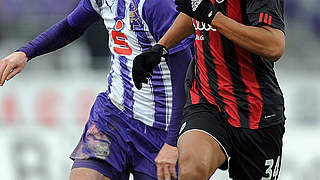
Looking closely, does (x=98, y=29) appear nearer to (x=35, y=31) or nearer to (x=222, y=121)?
(x=35, y=31)

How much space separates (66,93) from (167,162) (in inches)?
207

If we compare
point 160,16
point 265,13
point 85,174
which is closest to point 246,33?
point 265,13

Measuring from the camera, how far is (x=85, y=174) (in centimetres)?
432

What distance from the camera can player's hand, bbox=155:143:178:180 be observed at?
409cm

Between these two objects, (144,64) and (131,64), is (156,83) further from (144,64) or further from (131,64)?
(144,64)

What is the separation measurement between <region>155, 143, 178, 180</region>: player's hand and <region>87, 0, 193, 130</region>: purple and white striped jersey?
35 centimetres

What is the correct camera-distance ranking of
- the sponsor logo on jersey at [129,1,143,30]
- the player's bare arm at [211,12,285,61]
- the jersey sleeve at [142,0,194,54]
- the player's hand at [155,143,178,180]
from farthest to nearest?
1. the sponsor logo on jersey at [129,1,143,30]
2. the jersey sleeve at [142,0,194,54]
3. the player's hand at [155,143,178,180]
4. the player's bare arm at [211,12,285,61]

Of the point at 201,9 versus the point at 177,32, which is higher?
the point at 201,9

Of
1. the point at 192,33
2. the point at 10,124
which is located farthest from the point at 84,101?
the point at 192,33

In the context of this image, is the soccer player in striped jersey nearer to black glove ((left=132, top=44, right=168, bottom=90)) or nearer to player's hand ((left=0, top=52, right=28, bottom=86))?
player's hand ((left=0, top=52, right=28, bottom=86))

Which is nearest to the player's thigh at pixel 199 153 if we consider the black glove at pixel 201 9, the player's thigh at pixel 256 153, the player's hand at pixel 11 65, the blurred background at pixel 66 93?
the player's thigh at pixel 256 153

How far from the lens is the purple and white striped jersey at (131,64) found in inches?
174

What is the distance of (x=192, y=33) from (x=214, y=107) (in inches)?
20.3

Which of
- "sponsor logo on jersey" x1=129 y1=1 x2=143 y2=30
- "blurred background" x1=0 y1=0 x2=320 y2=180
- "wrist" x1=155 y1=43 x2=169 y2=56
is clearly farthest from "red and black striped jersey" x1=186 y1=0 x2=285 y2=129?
"blurred background" x1=0 y1=0 x2=320 y2=180
